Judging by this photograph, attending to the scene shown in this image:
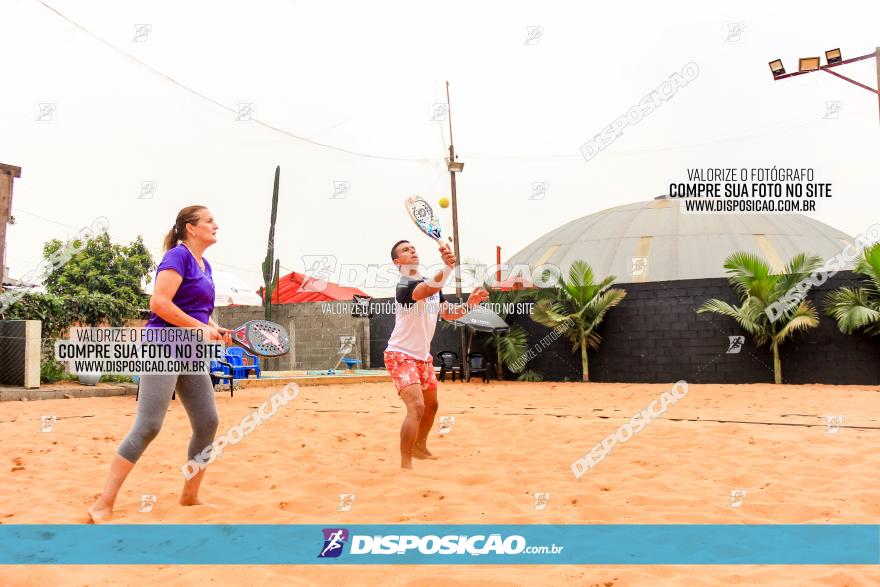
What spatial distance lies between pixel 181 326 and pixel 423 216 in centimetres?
197

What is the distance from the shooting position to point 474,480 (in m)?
4.52

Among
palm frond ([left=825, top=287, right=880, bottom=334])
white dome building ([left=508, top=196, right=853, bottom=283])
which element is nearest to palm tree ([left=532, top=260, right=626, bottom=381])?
palm frond ([left=825, top=287, right=880, bottom=334])

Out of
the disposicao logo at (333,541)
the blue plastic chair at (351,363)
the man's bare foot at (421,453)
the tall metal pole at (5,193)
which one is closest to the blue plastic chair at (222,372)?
the tall metal pole at (5,193)

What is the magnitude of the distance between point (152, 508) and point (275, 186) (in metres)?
20.2

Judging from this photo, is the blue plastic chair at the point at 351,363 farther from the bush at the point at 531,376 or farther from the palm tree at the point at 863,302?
the palm tree at the point at 863,302

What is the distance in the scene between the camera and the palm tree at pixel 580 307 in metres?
16.0

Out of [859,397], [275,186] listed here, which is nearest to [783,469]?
[859,397]

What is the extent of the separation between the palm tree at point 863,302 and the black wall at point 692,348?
22 cm

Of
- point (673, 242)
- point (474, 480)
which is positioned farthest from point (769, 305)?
point (673, 242)

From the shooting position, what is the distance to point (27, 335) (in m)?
11.2

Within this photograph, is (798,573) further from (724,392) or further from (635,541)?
(724,392)

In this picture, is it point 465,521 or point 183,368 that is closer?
point 465,521

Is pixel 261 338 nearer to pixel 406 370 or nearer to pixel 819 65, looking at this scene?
pixel 406 370

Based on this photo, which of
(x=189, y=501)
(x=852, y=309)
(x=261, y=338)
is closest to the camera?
(x=189, y=501)
